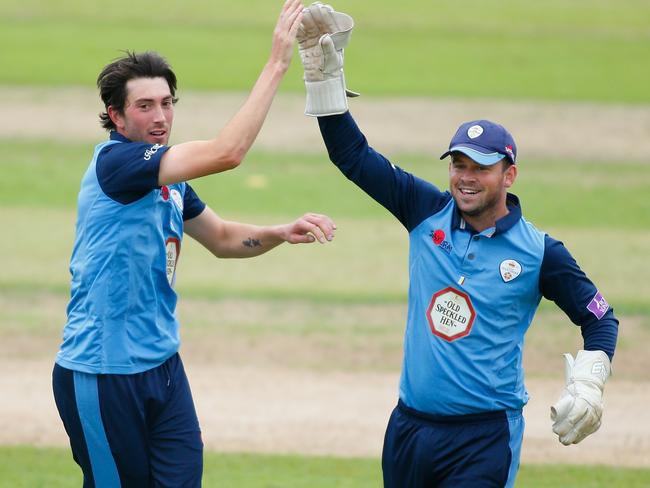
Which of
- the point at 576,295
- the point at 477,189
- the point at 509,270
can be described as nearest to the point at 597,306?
the point at 576,295

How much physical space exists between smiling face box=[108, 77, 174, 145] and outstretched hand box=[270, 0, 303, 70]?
1.95ft

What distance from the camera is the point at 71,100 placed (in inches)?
719

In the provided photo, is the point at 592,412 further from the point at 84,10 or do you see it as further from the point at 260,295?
the point at 84,10

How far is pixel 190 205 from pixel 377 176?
1045 millimetres

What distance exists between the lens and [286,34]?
→ 4.80 metres

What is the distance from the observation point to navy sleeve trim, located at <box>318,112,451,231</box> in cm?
502

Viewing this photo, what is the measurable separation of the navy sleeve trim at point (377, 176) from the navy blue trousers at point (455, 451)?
812 millimetres

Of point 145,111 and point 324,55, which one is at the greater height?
point 324,55

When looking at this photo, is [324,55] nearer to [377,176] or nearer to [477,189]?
[377,176]

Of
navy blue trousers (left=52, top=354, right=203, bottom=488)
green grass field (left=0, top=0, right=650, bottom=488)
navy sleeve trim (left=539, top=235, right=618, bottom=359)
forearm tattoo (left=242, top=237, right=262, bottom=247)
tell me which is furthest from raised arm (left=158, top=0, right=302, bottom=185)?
green grass field (left=0, top=0, right=650, bottom=488)

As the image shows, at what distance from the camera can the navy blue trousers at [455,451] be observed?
4.80 meters

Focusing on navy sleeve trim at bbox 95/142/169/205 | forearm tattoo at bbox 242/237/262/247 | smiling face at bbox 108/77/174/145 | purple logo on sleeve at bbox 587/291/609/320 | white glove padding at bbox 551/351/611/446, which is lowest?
white glove padding at bbox 551/351/611/446

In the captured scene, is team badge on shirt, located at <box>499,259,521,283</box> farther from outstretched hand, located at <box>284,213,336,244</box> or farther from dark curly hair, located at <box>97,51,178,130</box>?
dark curly hair, located at <box>97,51,178,130</box>

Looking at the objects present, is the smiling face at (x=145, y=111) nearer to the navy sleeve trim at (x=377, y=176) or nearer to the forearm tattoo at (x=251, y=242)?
the navy sleeve trim at (x=377, y=176)
